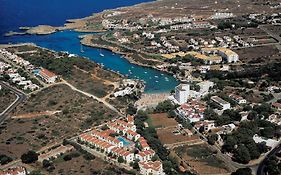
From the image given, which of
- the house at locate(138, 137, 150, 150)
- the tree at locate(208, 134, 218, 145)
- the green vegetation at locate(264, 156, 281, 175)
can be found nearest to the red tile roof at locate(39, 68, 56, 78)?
the house at locate(138, 137, 150, 150)

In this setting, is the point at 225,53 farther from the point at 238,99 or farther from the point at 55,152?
the point at 55,152

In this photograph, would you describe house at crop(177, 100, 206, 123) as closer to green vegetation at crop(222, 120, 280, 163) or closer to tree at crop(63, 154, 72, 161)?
green vegetation at crop(222, 120, 280, 163)

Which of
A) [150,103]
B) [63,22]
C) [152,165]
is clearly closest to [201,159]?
[152,165]

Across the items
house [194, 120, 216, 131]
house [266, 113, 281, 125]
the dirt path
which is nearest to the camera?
house [194, 120, 216, 131]

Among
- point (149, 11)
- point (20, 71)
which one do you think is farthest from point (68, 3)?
point (20, 71)

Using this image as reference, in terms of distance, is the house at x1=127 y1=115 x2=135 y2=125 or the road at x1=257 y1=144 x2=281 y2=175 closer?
the road at x1=257 y1=144 x2=281 y2=175

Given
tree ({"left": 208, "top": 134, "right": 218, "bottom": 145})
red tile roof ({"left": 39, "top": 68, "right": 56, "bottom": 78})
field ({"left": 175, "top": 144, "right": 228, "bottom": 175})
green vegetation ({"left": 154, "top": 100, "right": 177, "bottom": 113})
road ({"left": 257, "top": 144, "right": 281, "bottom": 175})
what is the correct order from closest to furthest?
road ({"left": 257, "top": 144, "right": 281, "bottom": 175})
field ({"left": 175, "top": 144, "right": 228, "bottom": 175})
tree ({"left": 208, "top": 134, "right": 218, "bottom": 145})
green vegetation ({"left": 154, "top": 100, "right": 177, "bottom": 113})
red tile roof ({"left": 39, "top": 68, "right": 56, "bottom": 78})

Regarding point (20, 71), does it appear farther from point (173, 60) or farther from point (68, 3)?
point (68, 3)

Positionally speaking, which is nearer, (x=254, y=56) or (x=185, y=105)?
(x=185, y=105)
